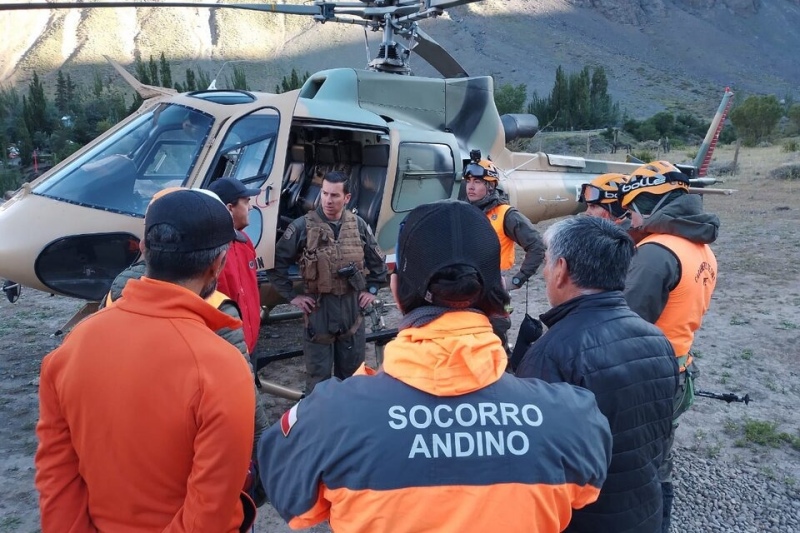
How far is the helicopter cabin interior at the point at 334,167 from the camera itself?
17.2 ft

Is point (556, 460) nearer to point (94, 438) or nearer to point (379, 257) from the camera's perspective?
point (94, 438)

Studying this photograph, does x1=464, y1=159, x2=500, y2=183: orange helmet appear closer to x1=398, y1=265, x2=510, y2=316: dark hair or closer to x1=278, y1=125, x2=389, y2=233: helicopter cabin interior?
x1=278, y1=125, x2=389, y2=233: helicopter cabin interior

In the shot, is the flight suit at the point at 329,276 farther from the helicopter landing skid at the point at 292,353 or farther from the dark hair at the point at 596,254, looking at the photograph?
the dark hair at the point at 596,254

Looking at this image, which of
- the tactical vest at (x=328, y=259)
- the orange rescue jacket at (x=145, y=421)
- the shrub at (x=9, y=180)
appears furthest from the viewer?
the shrub at (x=9, y=180)

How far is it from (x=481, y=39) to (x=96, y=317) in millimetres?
80722

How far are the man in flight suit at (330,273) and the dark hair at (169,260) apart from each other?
2.28 metres

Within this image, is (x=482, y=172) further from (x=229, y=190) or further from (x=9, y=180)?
(x=9, y=180)

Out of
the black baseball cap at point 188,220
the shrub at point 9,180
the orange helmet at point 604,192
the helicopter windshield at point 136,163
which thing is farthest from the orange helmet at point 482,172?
the shrub at point 9,180

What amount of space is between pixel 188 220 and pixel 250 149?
299cm

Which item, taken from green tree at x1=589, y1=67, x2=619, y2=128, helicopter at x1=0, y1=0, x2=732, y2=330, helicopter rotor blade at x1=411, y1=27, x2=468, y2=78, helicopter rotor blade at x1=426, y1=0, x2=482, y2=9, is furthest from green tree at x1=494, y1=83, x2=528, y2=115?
helicopter rotor blade at x1=426, y1=0, x2=482, y2=9

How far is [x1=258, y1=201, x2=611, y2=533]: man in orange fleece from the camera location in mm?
1035

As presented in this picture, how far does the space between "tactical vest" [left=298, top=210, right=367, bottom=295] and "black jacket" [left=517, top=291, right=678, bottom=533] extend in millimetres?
2317

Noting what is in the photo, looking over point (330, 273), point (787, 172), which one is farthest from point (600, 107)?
point (330, 273)

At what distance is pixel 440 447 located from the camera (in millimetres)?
1050
